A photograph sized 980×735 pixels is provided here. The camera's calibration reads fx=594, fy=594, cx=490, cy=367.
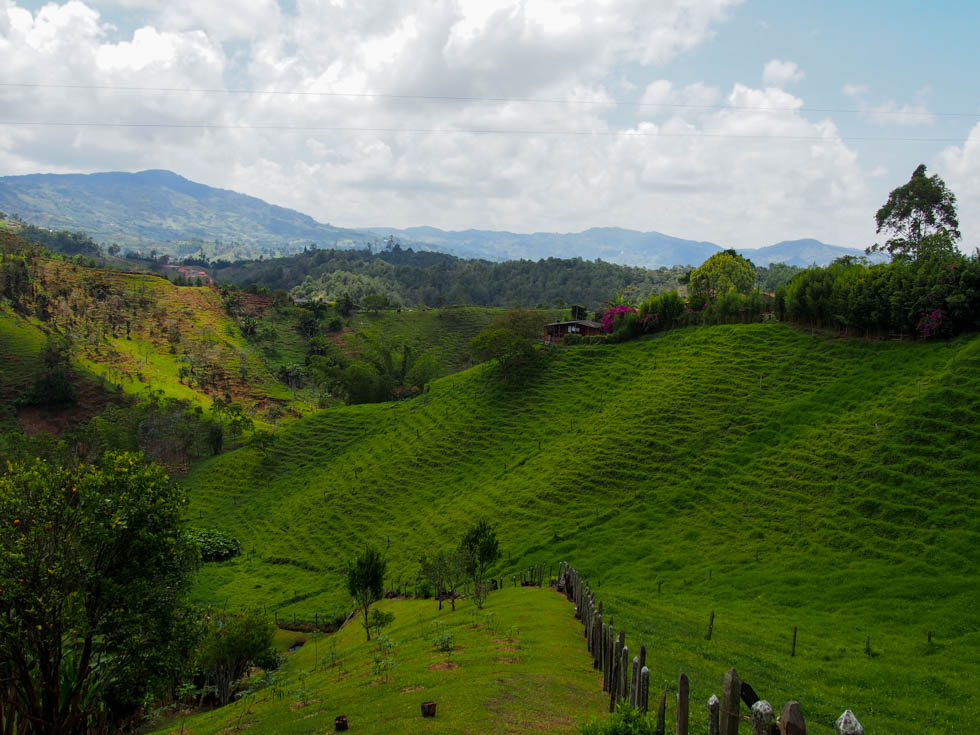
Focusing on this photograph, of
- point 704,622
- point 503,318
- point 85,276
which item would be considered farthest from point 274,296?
point 704,622

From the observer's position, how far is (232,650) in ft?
101

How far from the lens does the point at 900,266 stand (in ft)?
189

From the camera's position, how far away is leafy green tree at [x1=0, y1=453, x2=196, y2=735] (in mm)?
14984

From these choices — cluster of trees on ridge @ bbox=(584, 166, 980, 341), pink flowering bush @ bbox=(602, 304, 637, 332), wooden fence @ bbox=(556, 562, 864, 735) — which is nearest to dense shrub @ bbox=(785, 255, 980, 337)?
cluster of trees on ridge @ bbox=(584, 166, 980, 341)

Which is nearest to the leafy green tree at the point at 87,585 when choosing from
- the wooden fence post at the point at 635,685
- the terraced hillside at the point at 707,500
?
the wooden fence post at the point at 635,685

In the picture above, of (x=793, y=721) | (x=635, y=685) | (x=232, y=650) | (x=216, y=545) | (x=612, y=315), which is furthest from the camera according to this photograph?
(x=612, y=315)

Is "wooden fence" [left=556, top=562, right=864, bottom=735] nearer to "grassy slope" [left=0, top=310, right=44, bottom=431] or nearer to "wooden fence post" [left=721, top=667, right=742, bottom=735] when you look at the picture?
"wooden fence post" [left=721, top=667, right=742, bottom=735]

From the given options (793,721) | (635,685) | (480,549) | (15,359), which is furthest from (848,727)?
(15,359)

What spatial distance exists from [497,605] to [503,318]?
6278cm

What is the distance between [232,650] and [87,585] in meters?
17.6

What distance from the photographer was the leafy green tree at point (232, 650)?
3066 centimetres

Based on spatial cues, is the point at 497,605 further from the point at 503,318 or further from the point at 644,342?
the point at 503,318

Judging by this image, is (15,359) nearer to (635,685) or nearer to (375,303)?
(375,303)

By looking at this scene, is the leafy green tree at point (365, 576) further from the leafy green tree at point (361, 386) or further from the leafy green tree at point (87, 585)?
the leafy green tree at point (361, 386)
